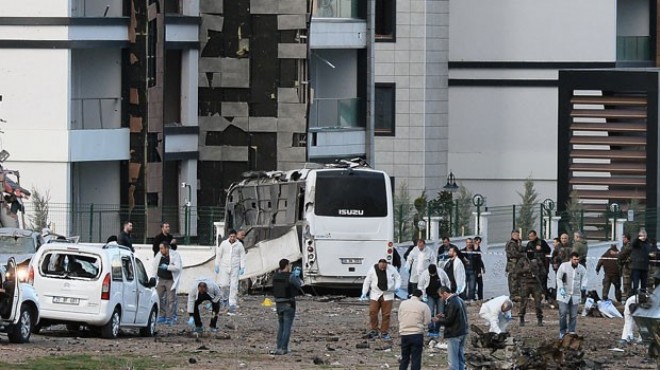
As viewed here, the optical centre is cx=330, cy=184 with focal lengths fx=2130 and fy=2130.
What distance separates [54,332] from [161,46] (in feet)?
68.7

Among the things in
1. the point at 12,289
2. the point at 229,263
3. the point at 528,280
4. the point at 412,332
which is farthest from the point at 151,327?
the point at 412,332

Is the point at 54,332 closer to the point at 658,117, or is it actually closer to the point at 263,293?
the point at 263,293

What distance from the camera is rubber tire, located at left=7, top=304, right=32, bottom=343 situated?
106 ft

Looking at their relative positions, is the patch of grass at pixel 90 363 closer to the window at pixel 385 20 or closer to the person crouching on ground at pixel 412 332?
the person crouching on ground at pixel 412 332

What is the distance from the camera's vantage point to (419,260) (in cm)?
4531

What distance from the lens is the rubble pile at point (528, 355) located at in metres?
30.9

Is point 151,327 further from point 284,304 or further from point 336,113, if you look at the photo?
point 336,113

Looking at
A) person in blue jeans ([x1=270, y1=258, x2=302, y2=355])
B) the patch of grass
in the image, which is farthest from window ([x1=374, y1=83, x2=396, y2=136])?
the patch of grass

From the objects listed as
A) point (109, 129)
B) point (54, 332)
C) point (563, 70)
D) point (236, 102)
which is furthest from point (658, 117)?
point (54, 332)

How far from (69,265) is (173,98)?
24.8m

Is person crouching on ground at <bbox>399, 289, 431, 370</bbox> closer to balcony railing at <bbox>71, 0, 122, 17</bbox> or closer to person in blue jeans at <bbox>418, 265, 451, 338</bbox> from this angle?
person in blue jeans at <bbox>418, 265, 451, 338</bbox>

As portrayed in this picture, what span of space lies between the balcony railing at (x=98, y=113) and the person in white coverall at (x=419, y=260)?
12242 mm

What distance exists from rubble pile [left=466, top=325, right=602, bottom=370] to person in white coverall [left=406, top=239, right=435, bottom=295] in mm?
12177

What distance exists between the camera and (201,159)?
5872 cm
